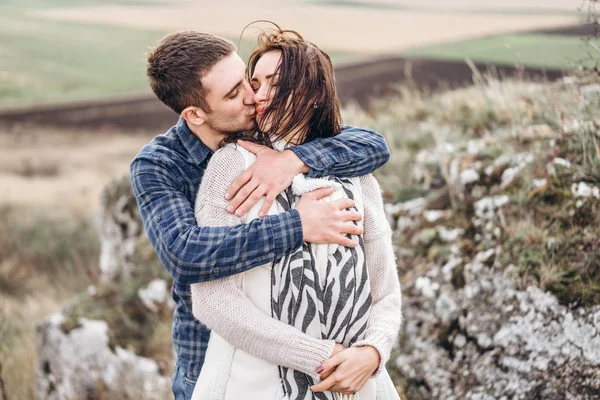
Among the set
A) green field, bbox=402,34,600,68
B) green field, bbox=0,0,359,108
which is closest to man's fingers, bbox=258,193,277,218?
green field, bbox=402,34,600,68

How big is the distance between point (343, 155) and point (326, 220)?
320 millimetres

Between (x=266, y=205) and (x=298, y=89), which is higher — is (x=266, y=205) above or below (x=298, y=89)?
below

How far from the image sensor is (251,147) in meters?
2.15

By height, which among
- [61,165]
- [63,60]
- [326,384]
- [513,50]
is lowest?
[61,165]

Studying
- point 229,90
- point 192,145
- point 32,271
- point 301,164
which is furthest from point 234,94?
point 32,271

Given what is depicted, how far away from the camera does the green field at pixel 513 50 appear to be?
12.9 m

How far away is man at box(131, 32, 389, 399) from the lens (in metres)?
1.91

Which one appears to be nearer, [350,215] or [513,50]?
[350,215]

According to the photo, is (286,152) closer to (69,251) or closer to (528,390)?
(528,390)

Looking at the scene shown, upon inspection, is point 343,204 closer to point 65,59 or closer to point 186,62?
point 186,62

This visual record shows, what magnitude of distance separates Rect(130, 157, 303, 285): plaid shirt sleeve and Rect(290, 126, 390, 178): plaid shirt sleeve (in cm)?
25

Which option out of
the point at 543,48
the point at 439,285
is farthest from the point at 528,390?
the point at 543,48

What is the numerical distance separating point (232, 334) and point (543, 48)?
47.0 feet

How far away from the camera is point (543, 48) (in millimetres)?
14305
